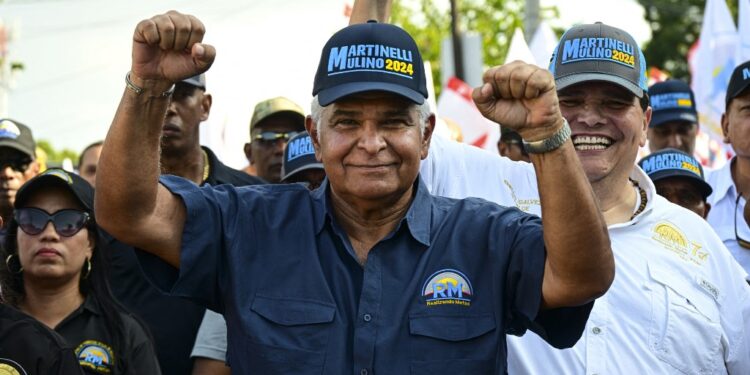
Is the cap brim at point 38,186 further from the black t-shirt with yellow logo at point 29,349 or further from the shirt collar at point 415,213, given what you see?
the shirt collar at point 415,213

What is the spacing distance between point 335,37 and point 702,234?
5.45 ft

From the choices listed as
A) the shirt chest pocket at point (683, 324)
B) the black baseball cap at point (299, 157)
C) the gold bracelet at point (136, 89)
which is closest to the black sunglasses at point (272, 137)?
the black baseball cap at point (299, 157)

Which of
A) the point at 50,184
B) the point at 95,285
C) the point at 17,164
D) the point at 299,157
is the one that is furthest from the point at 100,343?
the point at 17,164

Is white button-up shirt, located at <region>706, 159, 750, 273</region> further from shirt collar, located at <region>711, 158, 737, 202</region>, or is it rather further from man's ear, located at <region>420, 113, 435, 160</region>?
man's ear, located at <region>420, 113, 435, 160</region>

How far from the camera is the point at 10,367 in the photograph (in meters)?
3.70

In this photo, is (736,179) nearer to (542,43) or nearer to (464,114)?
(542,43)

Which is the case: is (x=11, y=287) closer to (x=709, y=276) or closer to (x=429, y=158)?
(x=429, y=158)

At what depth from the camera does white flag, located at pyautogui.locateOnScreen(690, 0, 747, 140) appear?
986cm

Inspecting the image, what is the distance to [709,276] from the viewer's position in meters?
4.12

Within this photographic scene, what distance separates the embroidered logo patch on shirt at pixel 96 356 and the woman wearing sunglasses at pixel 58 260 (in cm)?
11

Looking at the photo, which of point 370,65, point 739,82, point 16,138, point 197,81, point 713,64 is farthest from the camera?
point 713,64

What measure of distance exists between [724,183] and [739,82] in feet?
2.26

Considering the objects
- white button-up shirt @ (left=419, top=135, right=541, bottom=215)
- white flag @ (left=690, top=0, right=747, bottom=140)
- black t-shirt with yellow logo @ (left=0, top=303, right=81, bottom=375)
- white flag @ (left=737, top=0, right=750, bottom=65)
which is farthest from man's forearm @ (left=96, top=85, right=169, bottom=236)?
white flag @ (left=690, top=0, right=747, bottom=140)

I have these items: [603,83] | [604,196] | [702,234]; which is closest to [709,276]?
[702,234]
